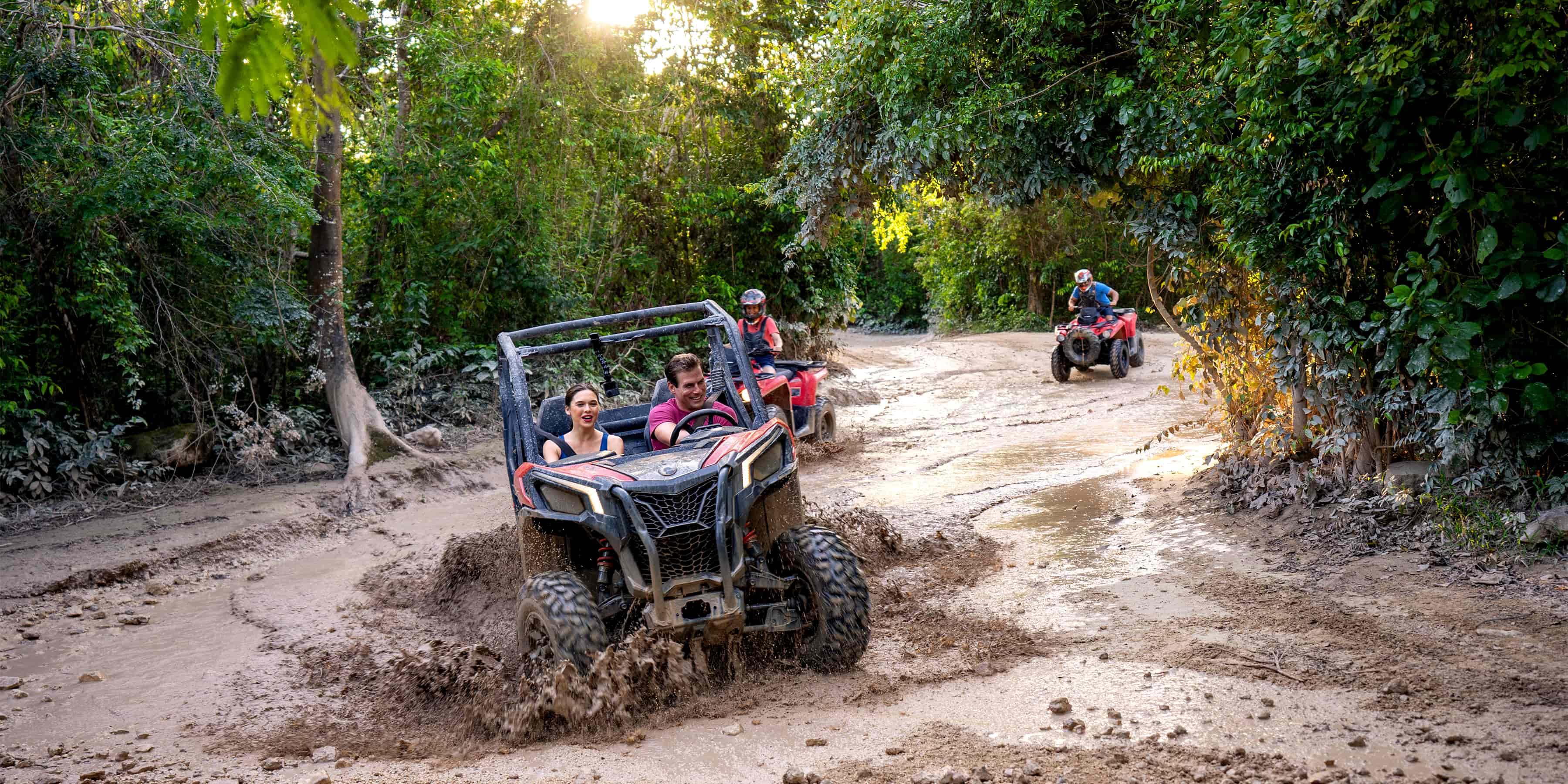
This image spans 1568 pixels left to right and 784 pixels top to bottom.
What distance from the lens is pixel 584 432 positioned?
226 inches

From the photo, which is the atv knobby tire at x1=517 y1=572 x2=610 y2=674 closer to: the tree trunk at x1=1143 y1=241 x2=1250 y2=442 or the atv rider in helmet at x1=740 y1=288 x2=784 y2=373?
the tree trunk at x1=1143 y1=241 x2=1250 y2=442

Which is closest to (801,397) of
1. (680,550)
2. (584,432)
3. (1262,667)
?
(584,432)

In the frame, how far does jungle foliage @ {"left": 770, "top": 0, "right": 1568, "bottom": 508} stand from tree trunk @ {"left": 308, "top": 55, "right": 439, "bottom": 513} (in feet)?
18.7

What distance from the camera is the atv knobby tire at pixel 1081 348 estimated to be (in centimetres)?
1561

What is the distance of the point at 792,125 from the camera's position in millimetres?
16828

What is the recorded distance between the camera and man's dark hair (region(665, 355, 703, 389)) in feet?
19.4

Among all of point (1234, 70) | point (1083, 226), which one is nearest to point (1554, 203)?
point (1234, 70)

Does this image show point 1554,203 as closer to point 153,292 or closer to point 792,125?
point 153,292

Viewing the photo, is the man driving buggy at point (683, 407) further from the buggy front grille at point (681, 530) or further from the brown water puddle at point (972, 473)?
the brown water puddle at point (972, 473)

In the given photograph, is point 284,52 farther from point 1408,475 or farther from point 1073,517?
point 1073,517

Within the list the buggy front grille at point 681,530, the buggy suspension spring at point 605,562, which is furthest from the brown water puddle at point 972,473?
the buggy front grille at point 681,530

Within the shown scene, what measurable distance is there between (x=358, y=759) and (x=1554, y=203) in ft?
19.2

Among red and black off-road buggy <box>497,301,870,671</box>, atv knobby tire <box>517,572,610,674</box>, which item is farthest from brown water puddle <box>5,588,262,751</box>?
red and black off-road buggy <box>497,301,870,671</box>

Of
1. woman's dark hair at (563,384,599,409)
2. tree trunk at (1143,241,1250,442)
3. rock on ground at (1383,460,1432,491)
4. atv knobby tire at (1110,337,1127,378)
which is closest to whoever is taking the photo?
woman's dark hair at (563,384,599,409)
